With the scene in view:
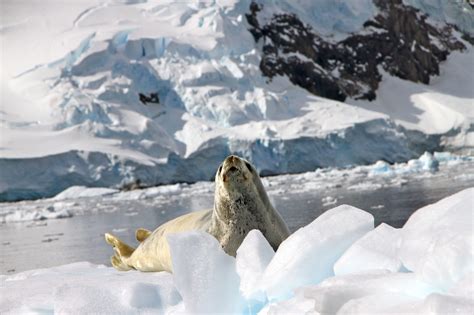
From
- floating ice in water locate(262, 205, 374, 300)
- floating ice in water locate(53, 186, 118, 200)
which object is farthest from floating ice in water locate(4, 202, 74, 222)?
floating ice in water locate(262, 205, 374, 300)

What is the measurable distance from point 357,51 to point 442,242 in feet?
153

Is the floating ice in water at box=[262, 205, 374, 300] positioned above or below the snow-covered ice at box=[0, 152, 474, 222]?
above

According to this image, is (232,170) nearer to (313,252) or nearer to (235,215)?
(235,215)

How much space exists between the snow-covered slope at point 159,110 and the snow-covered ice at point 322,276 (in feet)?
76.0

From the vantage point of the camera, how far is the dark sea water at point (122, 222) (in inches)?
340

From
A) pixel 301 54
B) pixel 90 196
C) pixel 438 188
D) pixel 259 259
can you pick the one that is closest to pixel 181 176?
pixel 90 196

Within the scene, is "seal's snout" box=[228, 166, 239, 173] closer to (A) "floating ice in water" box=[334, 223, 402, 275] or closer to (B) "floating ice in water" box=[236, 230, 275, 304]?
(B) "floating ice in water" box=[236, 230, 275, 304]

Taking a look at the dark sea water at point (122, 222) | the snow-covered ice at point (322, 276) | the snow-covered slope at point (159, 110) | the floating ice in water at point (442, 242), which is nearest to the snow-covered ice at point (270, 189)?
the dark sea water at point (122, 222)

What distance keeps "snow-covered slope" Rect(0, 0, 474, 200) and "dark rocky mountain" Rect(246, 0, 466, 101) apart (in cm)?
346

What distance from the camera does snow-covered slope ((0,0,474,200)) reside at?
25844 millimetres

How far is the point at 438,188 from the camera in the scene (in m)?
13.2

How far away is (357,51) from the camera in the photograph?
4709cm

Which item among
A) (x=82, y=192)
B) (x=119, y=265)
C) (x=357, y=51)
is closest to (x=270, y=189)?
(x=82, y=192)

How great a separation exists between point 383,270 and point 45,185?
24.1m
